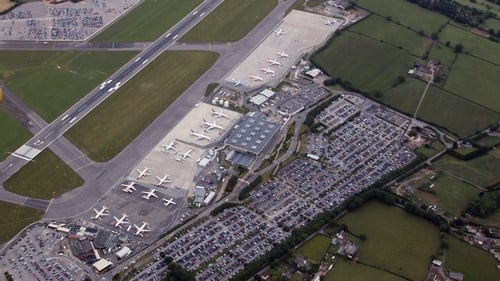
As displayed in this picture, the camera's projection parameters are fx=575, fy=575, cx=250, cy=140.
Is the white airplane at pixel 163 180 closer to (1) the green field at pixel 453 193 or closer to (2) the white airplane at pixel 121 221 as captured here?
(2) the white airplane at pixel 121 221

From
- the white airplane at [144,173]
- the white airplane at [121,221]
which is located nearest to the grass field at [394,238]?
the white airplane at [144,173]

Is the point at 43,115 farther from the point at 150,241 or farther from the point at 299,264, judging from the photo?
the point at 299,264

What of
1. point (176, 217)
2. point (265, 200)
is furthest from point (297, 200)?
point (176, 217)

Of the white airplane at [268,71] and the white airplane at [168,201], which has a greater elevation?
the white airplane at [268,71]

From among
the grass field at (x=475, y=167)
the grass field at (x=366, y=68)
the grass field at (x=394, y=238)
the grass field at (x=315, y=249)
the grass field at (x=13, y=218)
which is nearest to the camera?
the grass field at (x=394, y=238)

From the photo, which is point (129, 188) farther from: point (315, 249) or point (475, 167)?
point (475, 167)

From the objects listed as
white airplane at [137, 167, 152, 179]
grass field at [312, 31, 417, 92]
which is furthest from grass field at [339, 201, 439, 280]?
grass field at [312, 31, 417, 92]

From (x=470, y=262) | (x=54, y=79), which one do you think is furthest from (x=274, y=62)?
(x=470, y=262)
